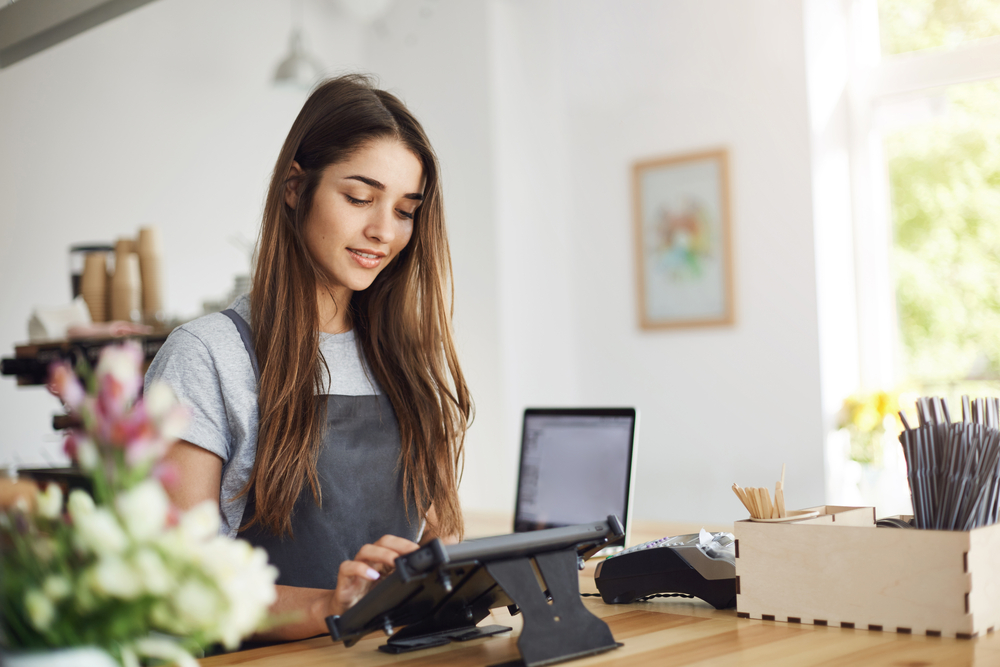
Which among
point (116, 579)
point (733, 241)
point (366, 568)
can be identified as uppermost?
point (733, 241)

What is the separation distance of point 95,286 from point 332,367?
1501 mm

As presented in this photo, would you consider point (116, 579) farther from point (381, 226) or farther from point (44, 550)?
point (381, 226)

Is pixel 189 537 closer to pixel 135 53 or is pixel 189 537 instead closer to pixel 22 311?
pixel 22 311

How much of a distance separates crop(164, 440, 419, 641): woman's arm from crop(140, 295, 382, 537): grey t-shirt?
24mm

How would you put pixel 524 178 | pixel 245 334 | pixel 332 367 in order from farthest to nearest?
pixel 524 178 → pixel 332 367 → pixel 245 334

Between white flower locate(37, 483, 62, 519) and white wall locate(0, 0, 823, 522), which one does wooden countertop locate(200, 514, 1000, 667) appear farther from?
white wall locate(0, 0, 823, 522)

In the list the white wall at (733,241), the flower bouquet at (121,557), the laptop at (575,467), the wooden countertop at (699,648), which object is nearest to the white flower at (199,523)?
the flower bouquet at (121,557)

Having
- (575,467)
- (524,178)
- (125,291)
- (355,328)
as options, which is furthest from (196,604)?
(524,178)

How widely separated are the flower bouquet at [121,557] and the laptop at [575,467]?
1304mm

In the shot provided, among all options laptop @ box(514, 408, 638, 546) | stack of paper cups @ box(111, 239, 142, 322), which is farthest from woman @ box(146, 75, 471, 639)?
stack of paper cups @ box(111, 239, 142, 322)

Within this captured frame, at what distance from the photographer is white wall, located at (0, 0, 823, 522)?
353 cm

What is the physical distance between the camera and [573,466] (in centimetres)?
200

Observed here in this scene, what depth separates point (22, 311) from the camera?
11.1 feet

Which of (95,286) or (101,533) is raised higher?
(95,286)
